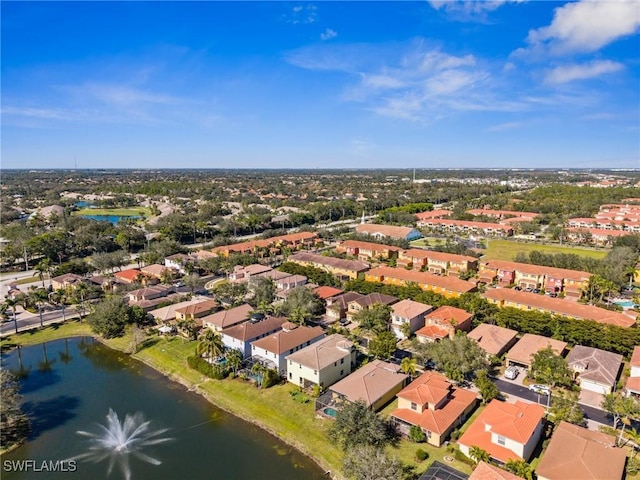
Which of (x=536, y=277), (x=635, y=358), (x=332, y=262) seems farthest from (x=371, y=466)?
(x=536, y=277)

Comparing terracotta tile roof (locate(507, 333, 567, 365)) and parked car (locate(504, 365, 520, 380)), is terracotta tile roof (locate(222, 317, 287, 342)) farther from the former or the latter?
terracotta tile roof (locate(507, 333, 567, 365))

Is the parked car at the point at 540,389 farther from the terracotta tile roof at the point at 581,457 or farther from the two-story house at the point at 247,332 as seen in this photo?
the two-story house at the point at 247,332

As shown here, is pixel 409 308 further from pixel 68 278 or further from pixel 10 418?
pixel 68 278

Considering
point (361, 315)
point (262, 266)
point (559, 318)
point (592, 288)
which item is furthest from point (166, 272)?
point (592, 288)

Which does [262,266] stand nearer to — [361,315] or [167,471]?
[361,315]

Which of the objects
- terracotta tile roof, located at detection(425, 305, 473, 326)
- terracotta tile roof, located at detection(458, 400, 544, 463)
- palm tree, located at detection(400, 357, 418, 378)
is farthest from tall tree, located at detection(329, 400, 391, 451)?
terracotta tile roof, located at detection(425, 305, 473, 326)

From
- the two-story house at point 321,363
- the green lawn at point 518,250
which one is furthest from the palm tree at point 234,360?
the green lawn at point 518,250
